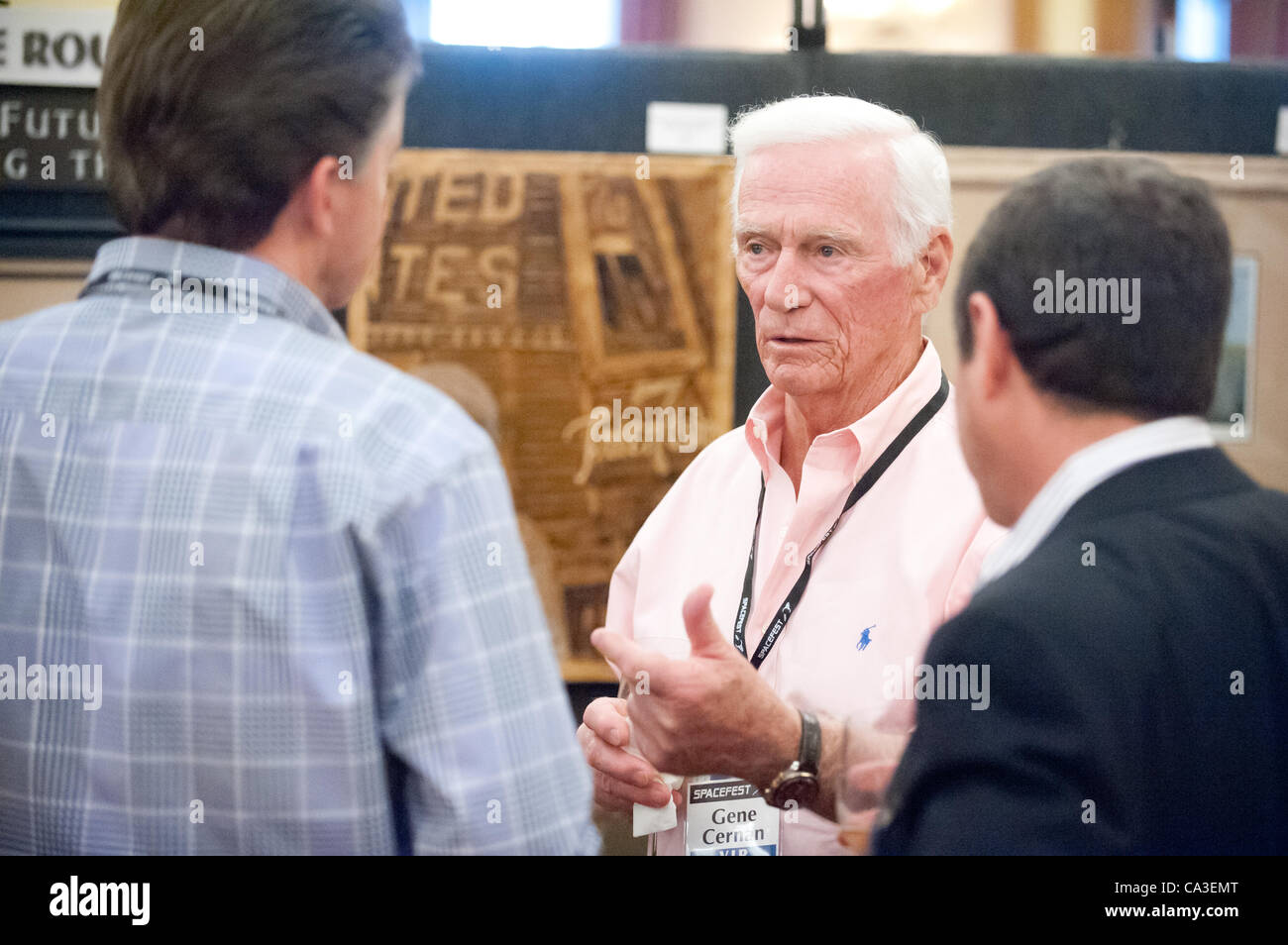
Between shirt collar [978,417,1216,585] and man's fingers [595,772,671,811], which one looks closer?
shirt collar [978,417,1216,585]

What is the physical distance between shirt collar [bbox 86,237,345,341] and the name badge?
870mm

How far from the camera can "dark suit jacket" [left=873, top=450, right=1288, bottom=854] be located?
58.7 inches

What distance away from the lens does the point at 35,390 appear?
1.33 meters

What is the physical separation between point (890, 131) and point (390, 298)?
0.84 m

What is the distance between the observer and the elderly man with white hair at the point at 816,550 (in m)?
1.71

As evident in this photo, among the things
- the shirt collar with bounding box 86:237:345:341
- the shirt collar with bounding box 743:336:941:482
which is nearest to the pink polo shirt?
the shirt collar with bounding box 743:336:941:482

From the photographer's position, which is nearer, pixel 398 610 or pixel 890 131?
pixel 398 610

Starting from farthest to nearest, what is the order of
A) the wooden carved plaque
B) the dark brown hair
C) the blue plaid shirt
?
the wooden carved plaque → the dark brown hair → the blue plaid shirt

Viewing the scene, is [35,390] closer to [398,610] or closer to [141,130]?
[141,130]

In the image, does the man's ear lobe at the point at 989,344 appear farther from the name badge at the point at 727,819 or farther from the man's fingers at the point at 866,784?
the name badge at the point at 727,819

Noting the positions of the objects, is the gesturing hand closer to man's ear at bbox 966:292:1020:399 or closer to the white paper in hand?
the white paper in hand

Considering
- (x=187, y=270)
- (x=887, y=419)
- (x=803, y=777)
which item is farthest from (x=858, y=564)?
(x=187, y=270)
